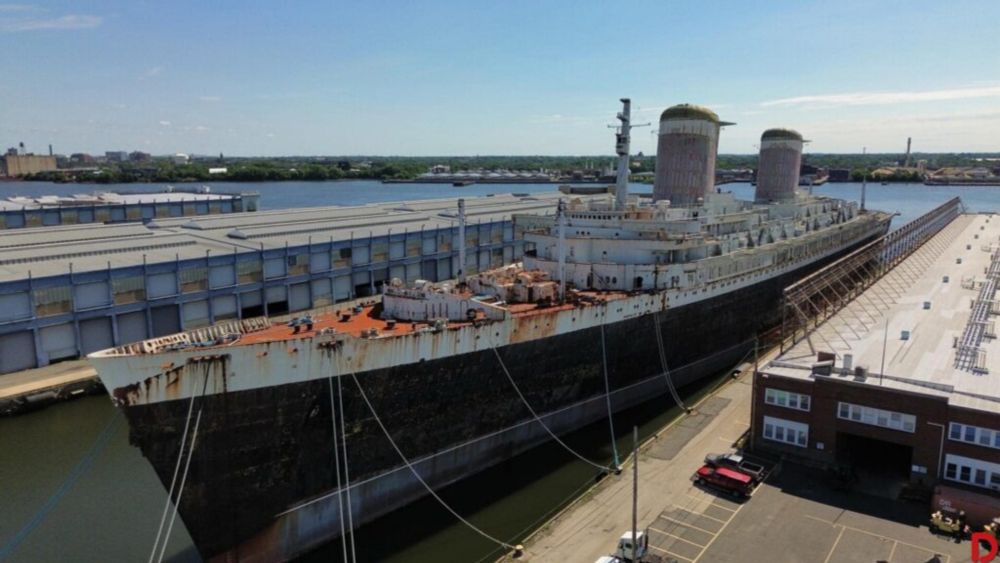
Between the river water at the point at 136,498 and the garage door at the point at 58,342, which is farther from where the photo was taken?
the garage door at the point at 58,342

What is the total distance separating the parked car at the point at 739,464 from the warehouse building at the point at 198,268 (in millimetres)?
27824

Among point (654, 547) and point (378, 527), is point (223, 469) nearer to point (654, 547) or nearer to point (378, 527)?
point (378, 527)

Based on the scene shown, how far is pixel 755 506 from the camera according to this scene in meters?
17.2

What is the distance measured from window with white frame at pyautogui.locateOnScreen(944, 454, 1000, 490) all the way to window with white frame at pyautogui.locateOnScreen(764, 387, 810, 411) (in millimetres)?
3876

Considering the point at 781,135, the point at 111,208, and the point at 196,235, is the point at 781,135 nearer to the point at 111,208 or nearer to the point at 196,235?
the point at 196,235

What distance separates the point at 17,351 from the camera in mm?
28203

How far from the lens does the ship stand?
1488cm

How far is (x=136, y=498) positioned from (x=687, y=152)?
30.2 meters

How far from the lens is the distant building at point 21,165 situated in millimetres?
182625

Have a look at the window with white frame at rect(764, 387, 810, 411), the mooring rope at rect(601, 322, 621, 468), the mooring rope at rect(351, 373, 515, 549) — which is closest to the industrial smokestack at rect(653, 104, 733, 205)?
the mooring rope at rect(601, 322, 621, 468)

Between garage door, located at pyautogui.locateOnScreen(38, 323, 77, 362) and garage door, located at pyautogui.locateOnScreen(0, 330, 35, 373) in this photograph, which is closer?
garage door, located at pyautogui.locateOnScreen(0, 330, 35, 373)

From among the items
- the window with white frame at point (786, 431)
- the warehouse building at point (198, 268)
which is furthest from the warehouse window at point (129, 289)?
the window with white frame at point (786, 431)

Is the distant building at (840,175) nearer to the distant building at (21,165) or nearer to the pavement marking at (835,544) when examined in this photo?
the pavement marking at (835,544)

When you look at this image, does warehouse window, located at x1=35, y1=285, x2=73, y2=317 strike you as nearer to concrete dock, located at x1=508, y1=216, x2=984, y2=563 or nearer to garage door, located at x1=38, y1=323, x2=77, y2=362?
garage door, located at x1=38, y1=323, x2=77, y2=362
